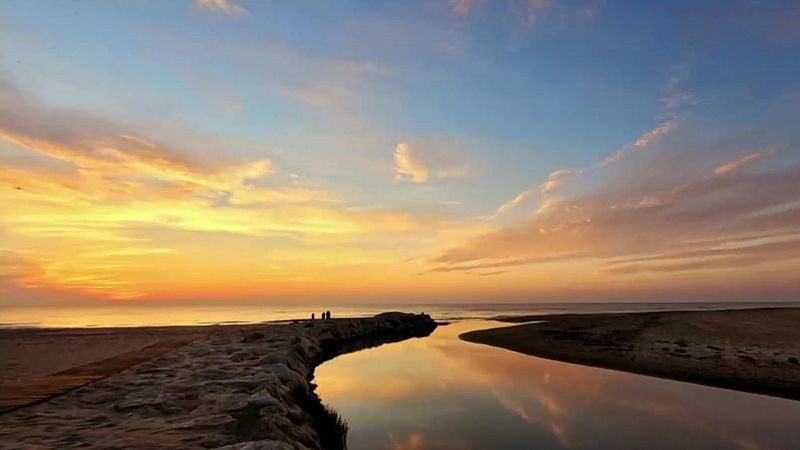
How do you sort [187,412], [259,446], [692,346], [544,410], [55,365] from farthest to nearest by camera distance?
[692,346] < [55,365] < [544,410] < [187,412] < [259,446]

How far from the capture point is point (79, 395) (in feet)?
51.7

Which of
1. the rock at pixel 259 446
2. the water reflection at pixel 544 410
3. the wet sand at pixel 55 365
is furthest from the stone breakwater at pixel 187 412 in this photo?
the water reflection at pixel 544 410

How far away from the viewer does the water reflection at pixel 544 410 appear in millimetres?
16000

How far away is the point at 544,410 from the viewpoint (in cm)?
2016

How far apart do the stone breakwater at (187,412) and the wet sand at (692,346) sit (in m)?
21.5

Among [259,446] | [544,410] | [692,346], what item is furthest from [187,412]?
[692,346]

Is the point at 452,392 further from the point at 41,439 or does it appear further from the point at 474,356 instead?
the point at 41,439

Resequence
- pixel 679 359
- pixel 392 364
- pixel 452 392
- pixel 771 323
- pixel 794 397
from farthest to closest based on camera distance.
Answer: pixel 771 323 → pixel 392 364 → pixel 679 359 → pixel 452 392 → pixel 794 397

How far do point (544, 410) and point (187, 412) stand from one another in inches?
556

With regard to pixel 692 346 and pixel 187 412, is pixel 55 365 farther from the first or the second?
pixel 692 346

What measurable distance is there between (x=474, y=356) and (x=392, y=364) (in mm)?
7186

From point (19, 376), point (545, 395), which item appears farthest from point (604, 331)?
point (19, 376)

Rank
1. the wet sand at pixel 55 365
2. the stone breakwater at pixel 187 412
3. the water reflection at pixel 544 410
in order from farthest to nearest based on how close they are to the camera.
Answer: the wet sand at pixel 55 365, the water reflection at pixel 544 410, the stone breakwater at pixel 187 412

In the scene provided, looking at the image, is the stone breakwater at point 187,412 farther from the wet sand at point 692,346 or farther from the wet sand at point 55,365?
the wet sand at point 692,346
